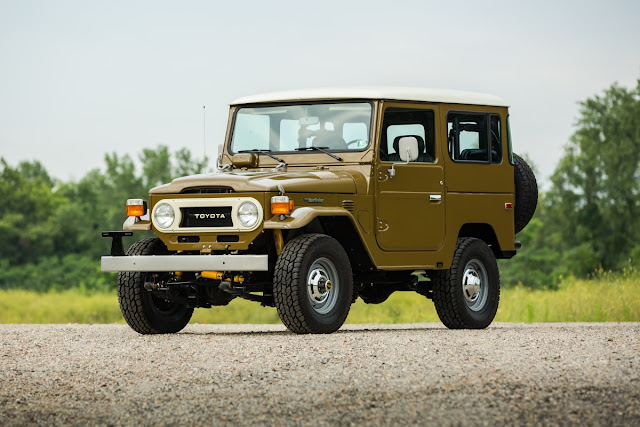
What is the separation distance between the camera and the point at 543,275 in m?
50.8

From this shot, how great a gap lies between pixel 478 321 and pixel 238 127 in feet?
12.3

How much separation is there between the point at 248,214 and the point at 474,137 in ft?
12.1

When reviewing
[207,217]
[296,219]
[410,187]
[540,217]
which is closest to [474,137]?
[410,187]

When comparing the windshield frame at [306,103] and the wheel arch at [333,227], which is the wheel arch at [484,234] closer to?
the wheel arch at [333,227]

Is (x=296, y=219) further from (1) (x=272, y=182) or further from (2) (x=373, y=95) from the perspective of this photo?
(2) (x=373, y=95)

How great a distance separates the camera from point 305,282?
39.0ft

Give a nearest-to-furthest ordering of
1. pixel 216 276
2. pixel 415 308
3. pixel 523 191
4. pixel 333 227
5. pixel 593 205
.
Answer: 1. pixel 216 276
2. pixel 333 227
3. pixel 523 191
4. pixel 415 308
5. pixel 593 205

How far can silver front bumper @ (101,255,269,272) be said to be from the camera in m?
11.7

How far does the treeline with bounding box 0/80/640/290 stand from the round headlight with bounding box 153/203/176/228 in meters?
36.6

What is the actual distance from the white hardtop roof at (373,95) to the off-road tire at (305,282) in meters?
2.02

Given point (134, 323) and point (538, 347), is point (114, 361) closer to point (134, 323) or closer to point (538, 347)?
point (134, 323)

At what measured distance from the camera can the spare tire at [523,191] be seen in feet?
49.9

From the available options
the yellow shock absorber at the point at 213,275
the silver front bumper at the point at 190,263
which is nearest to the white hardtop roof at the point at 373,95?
the yellow shock absorber at the point at 213,275

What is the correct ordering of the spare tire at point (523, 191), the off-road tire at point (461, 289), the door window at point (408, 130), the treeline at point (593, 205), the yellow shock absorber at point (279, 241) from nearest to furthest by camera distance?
the yellow shock absorber at point (279, 241), the door window at point (408, 130), the off-road tire at point (461, 289), the spare tire at point (523, 191), the treeline at point (593, 205)
